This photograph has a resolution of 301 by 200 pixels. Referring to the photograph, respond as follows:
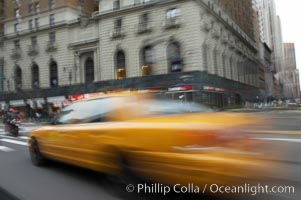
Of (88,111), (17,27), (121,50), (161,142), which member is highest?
(17,27)

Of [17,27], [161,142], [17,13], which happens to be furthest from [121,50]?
[161,142]

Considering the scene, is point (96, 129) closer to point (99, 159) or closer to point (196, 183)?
point (99, 159)

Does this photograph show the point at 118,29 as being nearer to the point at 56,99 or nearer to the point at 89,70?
the point at 89,70

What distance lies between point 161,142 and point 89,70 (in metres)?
48.3

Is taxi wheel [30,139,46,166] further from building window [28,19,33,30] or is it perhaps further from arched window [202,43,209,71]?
building window [28,19,33,30]

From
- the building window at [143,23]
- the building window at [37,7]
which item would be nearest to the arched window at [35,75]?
the building window at [37,7]

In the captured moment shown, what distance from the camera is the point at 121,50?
4784 centimetres

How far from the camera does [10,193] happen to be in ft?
20.0

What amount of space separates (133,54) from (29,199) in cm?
4084

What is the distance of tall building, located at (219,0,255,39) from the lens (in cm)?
5932

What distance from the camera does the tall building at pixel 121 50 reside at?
4047cm

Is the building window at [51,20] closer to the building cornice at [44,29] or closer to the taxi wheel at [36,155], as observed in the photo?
the building cornice at [44,29]

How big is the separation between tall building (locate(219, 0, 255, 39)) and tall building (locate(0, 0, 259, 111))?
149 inches

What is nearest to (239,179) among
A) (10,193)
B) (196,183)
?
(196,183)
